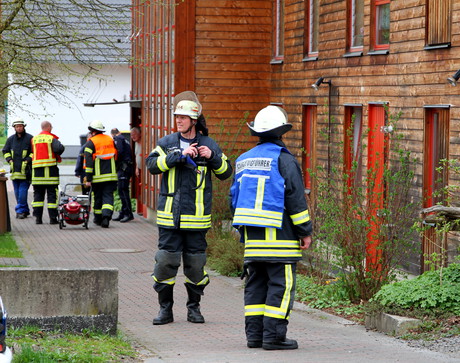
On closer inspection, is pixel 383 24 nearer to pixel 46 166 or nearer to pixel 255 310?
pixel 255 310

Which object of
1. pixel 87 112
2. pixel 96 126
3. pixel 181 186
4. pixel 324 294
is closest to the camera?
pixel 181 186

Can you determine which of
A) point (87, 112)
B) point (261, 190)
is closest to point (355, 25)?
point (261, 190)

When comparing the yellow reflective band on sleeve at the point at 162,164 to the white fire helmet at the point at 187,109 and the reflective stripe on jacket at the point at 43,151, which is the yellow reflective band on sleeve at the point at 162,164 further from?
the reflective stripe on jacket at the point at 43,151

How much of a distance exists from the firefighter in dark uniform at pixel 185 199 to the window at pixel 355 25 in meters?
6.31

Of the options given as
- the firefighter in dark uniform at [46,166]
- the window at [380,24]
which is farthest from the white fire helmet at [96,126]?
the window at [380,24]

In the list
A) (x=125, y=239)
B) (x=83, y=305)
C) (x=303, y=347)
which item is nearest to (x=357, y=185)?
(x=303, y=347)

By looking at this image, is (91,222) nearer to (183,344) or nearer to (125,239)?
(125,239)

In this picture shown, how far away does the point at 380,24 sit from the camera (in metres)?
14.4

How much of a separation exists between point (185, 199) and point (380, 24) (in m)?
6.34

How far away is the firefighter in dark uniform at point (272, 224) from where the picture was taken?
7.88 meters

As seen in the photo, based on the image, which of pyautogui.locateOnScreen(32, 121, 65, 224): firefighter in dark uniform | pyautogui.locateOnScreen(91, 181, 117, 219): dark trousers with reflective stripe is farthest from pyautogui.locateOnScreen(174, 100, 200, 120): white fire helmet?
pyautogui.locateOnScreen(32, 121, 65, 224): firefighter in dark uniform

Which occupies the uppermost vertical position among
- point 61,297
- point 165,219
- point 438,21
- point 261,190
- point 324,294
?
point 438,21

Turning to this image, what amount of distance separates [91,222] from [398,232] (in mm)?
11052

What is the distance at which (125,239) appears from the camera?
1780 cm
